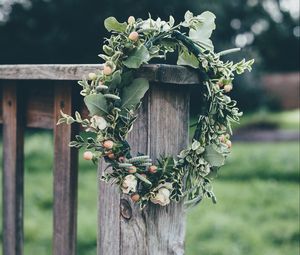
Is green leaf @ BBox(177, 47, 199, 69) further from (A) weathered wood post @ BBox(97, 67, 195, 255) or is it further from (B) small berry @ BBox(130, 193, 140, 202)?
(B) small berry @ BBox(130, 193, 140, 202)

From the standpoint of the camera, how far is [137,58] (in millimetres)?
1260

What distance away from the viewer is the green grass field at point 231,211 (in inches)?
144

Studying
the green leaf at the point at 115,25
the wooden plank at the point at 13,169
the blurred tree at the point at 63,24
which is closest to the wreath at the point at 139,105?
the green leaf at the point at 115,25

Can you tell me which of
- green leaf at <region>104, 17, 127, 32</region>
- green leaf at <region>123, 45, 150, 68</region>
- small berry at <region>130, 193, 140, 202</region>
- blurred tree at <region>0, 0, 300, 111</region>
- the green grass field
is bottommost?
the green grass field

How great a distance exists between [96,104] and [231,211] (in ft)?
11.2

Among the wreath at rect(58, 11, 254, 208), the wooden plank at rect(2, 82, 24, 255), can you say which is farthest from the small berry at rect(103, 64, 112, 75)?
the wooden plank at rect(2, 82, 24, 255)

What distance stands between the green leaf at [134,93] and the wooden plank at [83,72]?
3 centimetres

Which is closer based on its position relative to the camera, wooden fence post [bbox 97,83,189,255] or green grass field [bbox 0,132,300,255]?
wooden fence post [bbox 97,83,189,255]

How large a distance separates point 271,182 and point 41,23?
7.89 meters

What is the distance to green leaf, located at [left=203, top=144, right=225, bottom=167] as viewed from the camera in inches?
53.0

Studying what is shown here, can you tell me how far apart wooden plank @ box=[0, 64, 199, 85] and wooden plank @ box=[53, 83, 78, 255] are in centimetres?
10

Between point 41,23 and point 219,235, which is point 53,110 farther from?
point 41,23

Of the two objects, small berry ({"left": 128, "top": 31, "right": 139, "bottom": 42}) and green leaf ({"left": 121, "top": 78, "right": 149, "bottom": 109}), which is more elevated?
small berry ({"left": 128, "top": 31, "right": 139, "bottom": 42})

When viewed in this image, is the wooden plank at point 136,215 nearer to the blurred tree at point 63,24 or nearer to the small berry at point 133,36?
the small berry at point 133,36
